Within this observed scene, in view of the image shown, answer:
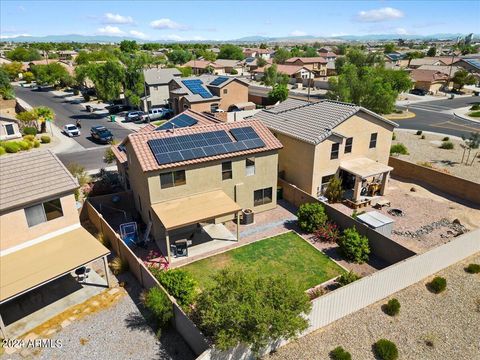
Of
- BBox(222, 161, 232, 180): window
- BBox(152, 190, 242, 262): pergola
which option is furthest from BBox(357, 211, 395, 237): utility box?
BBox(222, 161, 232, 180): window

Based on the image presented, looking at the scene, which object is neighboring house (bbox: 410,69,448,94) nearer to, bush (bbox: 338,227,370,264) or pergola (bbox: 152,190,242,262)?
bush (bbox: 338,227,370,264)

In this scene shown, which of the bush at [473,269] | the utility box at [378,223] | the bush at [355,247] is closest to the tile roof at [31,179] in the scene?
the bush at [355,247]

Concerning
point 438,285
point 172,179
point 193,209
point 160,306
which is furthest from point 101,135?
point 438,285

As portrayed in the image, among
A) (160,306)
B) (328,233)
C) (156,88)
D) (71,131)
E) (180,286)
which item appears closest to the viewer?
(160,306)

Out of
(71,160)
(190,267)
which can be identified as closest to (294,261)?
(190,267)

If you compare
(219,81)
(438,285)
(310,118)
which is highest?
(310,118)

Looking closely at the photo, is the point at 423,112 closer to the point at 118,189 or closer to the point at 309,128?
the point at 309,128

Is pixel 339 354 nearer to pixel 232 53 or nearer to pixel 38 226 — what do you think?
pixel 38 226
